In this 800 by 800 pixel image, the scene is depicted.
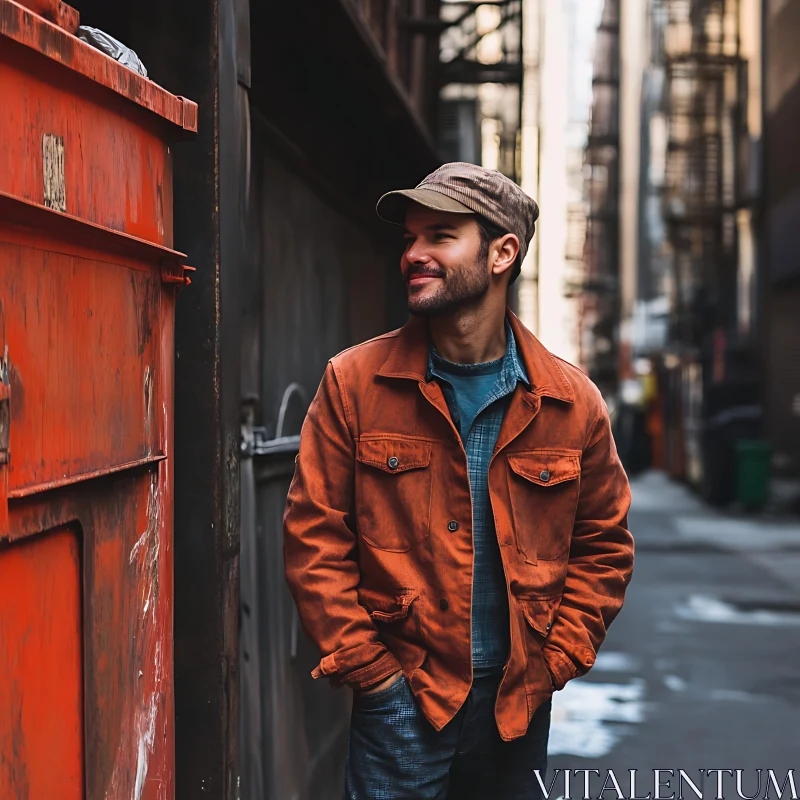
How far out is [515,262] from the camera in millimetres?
3051

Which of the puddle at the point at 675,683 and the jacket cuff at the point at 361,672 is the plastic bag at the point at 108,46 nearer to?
the jacket cuff at the point at 361,672

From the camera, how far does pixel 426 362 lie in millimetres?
3020

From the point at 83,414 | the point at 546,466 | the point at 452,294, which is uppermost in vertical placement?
the point at 452,294

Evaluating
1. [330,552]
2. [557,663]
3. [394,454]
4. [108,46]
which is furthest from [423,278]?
[557,663]

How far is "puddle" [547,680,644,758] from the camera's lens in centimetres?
615

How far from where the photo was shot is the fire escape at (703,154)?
26.5 m

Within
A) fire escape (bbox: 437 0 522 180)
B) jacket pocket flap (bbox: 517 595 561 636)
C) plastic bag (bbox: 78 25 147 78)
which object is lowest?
jacket pocket flap (bbox: 517 595 561 636)

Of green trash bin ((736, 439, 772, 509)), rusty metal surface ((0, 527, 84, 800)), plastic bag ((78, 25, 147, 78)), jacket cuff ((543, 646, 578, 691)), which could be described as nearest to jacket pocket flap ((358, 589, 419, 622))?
jacket cuff ((543, 646, 578, 691))

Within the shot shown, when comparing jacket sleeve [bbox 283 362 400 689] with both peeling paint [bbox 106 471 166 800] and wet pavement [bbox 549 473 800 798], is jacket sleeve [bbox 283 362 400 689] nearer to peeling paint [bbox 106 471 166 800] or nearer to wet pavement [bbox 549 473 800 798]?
peeling paint [bbox 106 471 166 800]

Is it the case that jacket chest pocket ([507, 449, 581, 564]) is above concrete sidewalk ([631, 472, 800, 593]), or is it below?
above

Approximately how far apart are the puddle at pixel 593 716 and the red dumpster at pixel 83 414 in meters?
3.62

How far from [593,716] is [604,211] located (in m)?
52.7

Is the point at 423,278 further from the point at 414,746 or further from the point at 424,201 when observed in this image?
the point at 414,746

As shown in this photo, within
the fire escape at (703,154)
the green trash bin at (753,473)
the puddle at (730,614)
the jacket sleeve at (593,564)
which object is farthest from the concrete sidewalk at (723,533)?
the jacket sleeve at (593,564)
